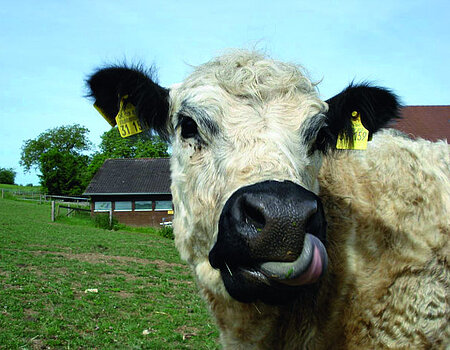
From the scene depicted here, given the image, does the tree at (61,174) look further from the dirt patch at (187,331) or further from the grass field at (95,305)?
the dirt patch at (187,331)

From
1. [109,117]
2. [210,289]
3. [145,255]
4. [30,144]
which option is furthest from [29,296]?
[30,144]

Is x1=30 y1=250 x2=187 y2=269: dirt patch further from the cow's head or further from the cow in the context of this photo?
the cow

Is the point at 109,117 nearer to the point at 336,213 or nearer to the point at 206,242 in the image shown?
the point at 206,242

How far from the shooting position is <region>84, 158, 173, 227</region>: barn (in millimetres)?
43131

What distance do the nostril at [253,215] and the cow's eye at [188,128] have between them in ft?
3.73

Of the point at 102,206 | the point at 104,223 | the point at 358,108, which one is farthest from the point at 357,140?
the point at 102,206

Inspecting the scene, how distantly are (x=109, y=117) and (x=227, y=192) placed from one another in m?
1.84

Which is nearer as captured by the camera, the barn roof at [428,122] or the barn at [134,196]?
the barn roof at [428,122]

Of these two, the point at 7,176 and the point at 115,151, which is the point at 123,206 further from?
the point at 7,176

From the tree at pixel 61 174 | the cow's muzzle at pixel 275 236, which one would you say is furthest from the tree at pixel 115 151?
the cow's muzzle at pixel 275 236

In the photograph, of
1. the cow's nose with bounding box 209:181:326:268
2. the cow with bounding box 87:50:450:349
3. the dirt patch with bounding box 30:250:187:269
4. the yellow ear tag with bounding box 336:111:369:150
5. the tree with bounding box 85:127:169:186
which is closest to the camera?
the cow's nose with bounding box 209:181:326:268

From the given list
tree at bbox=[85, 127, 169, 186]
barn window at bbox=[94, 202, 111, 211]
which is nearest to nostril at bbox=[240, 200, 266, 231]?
barn window at bbox=[94, 202, 111, 211]

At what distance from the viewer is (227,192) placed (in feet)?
9.39

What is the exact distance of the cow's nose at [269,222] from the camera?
7.41ft
